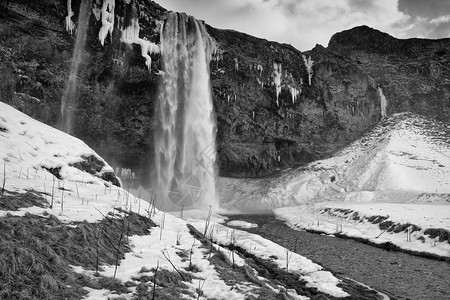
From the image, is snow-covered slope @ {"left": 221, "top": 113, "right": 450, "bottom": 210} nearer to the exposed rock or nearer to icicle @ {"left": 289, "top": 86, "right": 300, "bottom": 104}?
icicle @ {"left": 289, "top": 86, "right": 300, "bottom": 104}

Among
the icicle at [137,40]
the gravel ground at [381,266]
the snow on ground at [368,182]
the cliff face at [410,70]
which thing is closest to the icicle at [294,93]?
the snow on ground at [368,182]

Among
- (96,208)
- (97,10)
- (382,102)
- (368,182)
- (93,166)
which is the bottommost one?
(96,208)

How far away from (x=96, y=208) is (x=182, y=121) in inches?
1029

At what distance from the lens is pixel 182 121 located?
112 feet

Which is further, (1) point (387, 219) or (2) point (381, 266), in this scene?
(1) point (387, 219)

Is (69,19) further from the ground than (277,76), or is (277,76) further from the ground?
(277,76)

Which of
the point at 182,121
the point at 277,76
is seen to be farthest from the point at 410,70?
the point at 182,121

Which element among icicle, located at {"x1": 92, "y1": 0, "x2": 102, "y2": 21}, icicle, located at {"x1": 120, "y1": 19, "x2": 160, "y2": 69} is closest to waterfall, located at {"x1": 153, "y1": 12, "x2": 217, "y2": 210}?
icicle, located at {"x1": 120, "y1": 19, "x2": 160, "y2": 69}

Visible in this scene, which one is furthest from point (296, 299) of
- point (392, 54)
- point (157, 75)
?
point (392, 54)

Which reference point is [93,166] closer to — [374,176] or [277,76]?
[374,176]

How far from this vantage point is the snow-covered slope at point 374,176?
3034 centimetres

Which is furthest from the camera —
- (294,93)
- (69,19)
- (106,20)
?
(294,93)

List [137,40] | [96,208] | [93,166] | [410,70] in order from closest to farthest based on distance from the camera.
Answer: [96,208]
[93,166]
[137,40]
[410,70]

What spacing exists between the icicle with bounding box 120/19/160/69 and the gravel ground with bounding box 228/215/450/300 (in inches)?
923
